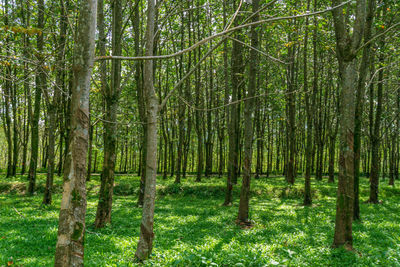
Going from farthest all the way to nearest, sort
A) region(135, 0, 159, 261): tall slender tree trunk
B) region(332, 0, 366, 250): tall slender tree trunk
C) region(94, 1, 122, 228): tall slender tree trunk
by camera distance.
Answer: region(94, 1, 122, 228): tall slender tree trunk
region(332, 0, 366, 250): tall slender tree trunk
region(135, 0, 159, 261): tall slender tree trunk

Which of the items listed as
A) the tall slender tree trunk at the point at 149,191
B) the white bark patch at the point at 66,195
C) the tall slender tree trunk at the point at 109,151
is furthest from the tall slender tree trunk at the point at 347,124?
the tall slender tree trunk at the point at 109,151

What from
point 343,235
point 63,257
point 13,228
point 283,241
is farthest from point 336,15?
point 13,228

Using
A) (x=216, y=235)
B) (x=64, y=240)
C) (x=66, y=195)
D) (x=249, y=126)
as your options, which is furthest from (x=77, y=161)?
(x=249, y=126)

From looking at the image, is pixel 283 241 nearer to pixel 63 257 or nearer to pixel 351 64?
pixel 351 64

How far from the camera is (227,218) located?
12.1m

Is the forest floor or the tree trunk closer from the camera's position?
the forest floor

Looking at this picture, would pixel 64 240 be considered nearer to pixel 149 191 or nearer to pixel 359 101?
pixel 149 191

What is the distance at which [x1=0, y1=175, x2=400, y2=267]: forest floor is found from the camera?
6328 millimetres

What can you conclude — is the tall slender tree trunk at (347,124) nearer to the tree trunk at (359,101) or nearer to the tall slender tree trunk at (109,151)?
the tree trunk at (359,101)

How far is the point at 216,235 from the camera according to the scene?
939cm

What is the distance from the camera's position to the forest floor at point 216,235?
633cm

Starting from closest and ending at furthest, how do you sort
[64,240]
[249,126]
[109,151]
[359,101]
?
[64,240]
[109,151]
[249,126]
[359,101]

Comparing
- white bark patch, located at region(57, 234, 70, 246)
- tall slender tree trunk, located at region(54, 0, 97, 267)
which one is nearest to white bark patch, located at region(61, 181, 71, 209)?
tall slender tree trunk, located at region(54, 0, 97, 267)

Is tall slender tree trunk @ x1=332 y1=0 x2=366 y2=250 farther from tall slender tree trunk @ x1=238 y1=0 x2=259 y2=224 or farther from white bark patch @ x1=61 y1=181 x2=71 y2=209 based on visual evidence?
white bark patch @ x1=61 y1=181 x2=71 y2=209
